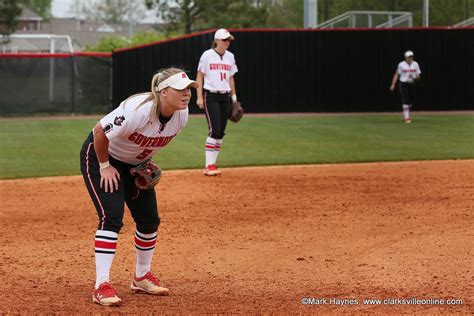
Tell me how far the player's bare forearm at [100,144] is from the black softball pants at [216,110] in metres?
7.24

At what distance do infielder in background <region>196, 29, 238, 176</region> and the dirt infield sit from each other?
0.72 meters

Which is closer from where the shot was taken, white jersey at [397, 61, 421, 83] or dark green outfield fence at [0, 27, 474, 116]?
white jersey at [397, 61, 421, 83]

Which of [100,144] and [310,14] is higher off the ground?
[310,14]

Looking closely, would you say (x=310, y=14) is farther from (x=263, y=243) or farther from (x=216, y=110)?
(x=263, y=243)

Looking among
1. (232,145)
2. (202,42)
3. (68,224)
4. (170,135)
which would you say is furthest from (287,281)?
(202,42)

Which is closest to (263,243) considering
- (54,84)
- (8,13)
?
(54,84)

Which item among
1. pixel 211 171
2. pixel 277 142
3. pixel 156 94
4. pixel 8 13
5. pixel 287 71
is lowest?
pixel 211 171

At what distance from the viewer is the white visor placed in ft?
20.6

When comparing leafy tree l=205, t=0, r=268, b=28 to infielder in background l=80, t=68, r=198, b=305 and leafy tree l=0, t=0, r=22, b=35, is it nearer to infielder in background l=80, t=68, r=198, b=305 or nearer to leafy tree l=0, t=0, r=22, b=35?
leafy tree l=0, t=0, r=22, b=35

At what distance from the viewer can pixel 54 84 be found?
3145 cm

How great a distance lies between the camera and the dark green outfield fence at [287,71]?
3095cm

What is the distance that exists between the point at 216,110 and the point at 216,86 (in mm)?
364

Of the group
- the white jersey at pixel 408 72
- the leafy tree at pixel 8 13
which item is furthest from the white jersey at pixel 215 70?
the leafy tree at pixel 8 13

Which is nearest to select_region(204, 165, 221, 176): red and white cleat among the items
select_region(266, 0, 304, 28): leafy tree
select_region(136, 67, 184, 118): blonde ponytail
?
select_region(136, 67, 184, 118): blonde ponytail
